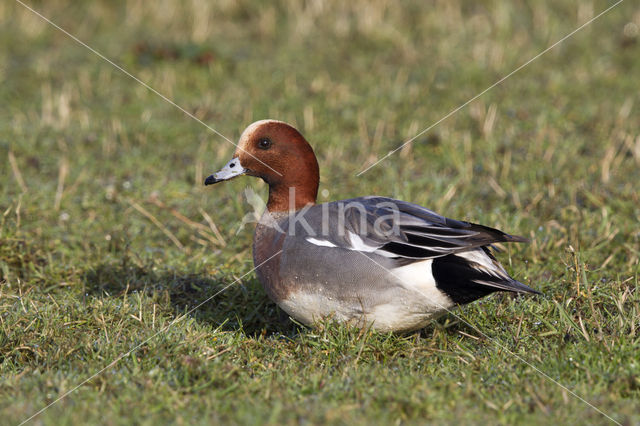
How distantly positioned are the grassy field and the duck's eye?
0.76 meters

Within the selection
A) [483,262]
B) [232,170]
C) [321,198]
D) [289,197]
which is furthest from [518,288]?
[321,198]

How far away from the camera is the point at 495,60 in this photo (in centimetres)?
692

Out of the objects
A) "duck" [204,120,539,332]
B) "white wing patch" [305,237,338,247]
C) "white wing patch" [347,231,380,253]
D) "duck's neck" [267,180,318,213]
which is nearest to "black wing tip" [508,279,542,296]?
"duck" [204,120,539,332]

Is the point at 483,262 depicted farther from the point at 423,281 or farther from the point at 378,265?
the point at 378,265

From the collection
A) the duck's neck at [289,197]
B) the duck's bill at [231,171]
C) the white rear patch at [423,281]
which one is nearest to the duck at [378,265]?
the white rear patch at [423,281]

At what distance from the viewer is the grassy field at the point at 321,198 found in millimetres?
2836

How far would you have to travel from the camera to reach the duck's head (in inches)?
144

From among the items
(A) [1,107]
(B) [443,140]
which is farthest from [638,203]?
(A) [1,107]

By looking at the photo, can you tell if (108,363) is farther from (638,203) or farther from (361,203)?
(638,203)

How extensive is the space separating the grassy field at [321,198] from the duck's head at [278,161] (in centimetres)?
60

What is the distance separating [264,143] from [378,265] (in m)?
0.89

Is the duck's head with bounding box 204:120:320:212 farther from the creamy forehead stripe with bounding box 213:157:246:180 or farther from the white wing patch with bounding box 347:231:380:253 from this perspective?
the white wing patch with bounding box 347:231:380:253

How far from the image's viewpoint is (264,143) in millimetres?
3656

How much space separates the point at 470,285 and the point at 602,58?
4.83 metres
